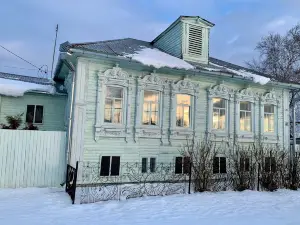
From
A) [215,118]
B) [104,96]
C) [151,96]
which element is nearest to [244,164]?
[215,118]

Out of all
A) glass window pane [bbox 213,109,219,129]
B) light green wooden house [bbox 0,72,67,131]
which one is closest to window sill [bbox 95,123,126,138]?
light green wooden house [bbox 0,72,67,131]

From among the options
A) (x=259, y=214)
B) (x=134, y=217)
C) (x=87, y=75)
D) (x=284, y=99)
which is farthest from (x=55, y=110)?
(x=284, y=99)

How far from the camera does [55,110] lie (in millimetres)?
12617

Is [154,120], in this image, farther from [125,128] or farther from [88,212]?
[88,212]

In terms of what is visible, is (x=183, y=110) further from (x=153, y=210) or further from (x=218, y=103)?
(x=153, y=210)

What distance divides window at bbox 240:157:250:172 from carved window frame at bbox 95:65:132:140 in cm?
439

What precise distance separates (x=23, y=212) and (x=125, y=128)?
4.97m

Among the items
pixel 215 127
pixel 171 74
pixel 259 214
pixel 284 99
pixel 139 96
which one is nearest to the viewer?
pixel 259 214

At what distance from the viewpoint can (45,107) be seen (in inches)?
490

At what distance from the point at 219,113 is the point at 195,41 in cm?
368

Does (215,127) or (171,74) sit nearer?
(171,74)

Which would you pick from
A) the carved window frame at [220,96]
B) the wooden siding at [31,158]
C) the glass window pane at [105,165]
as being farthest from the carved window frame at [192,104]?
the wooden siding at [31,158]

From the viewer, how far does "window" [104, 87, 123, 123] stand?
401 inches

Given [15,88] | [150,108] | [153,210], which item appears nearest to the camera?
[153,210]
